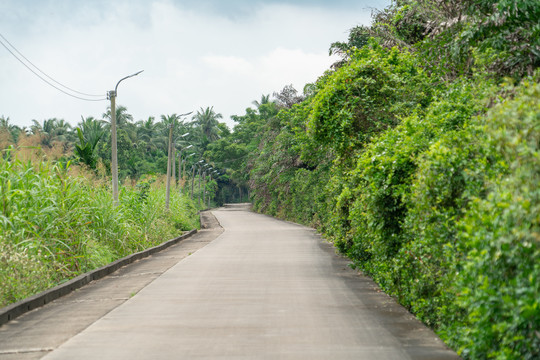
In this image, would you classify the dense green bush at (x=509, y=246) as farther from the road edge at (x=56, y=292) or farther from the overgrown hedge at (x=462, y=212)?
the road edge at (x=56, y=292)

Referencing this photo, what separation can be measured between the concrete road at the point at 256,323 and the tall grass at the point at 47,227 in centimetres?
133

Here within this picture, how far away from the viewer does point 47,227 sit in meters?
10.8

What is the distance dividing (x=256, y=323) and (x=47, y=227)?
16.6 ft

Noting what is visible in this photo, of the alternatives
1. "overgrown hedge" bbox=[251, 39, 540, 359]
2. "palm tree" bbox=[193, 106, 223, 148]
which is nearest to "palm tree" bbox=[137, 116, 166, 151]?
"palm tree" bbox=[193, 106, 223, 148]

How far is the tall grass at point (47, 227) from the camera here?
9508 millimetres

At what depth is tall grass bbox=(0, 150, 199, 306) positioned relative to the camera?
9508 mm

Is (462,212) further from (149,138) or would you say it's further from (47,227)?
(149,138)

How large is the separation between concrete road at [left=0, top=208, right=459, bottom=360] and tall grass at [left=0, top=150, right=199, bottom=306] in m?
1.33

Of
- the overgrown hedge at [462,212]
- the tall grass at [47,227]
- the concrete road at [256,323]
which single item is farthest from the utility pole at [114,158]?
Answer: the overgrown hedge at [462,212]

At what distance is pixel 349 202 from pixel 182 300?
6.52 meters

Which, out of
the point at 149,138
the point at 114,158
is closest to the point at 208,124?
the point at 149,138

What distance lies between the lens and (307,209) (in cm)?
3762

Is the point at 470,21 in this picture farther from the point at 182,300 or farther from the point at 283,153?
the point at 283,153

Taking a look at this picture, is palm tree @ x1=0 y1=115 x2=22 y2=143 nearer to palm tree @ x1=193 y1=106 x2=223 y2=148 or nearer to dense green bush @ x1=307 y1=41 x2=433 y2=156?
dense green bush @ x1=307 y1=41 x2=433 y2=156
